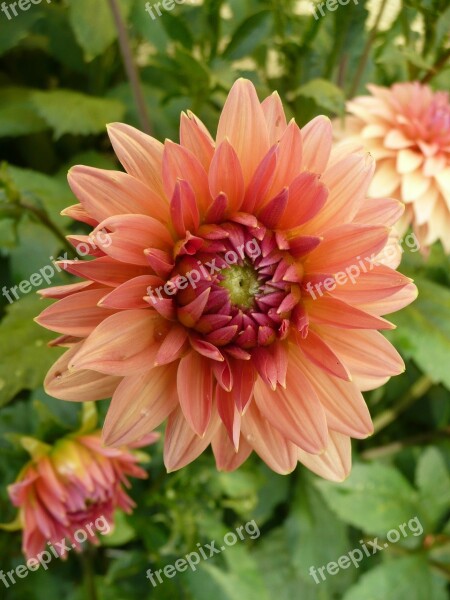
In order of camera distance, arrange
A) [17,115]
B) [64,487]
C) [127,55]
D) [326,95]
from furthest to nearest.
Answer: [17,115] → [127,55] → [326,95] → [64,487]

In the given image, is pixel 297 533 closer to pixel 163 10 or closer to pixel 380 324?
pixel 380 324

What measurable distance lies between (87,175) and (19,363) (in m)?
0.42

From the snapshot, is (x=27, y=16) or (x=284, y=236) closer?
(x=284, y=236)

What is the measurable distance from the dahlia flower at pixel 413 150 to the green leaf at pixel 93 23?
46cm

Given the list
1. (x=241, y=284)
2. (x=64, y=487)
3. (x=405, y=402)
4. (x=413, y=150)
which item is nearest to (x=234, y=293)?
(x=241, y=284)

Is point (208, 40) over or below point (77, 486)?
over

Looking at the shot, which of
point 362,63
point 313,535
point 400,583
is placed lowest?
point 400,583

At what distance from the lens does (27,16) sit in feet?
3.73

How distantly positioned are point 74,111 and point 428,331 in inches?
30.4

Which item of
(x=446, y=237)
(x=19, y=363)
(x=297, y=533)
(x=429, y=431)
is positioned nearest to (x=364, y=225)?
(x=446, y=237)

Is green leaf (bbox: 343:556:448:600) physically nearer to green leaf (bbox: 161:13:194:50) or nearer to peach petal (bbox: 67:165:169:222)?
peach petal (bbox: 67:165:169:222)

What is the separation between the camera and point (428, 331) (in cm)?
114

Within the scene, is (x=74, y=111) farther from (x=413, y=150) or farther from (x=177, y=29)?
(x=413, y=150)

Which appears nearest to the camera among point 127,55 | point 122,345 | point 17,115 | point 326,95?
point 122,345
